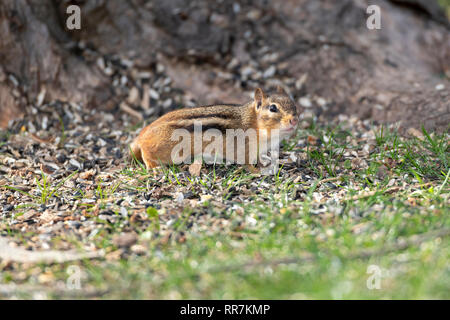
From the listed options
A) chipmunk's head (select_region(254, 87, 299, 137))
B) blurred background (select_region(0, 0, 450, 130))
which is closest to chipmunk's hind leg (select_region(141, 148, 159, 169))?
chipmunk's head (select_region(254, 87, 299, 137))

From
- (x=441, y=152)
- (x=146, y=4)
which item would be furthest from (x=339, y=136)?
(x=146, y=4)

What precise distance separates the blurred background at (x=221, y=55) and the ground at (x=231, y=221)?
71cm

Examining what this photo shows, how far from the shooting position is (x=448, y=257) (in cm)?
302

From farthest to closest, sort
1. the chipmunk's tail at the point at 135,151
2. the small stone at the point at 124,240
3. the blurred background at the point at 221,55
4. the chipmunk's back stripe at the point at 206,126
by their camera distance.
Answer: the blurred background at the point at 221,55 < the chipmunk's tail at the point at 135,151 < the chipmunk's back stripe at the point at 206,126 < the small stone at the point at 124,240

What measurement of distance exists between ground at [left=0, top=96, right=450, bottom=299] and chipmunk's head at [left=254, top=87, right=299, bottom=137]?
0.43 m

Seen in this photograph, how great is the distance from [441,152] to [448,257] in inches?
75.0

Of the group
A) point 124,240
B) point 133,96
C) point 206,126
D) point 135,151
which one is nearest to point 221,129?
point 206,126

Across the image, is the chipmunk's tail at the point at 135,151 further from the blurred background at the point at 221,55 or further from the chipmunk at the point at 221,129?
the blurred background at the point at 221,55

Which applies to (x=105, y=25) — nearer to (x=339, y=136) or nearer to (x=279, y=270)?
(x=339, y=136)

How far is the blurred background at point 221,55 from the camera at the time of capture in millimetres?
6043

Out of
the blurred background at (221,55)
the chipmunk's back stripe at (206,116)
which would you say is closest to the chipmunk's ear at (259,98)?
the chipmunk's back stripe at (206,116)

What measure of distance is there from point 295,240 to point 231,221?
62 cm

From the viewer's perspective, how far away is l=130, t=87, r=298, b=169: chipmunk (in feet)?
15.3
